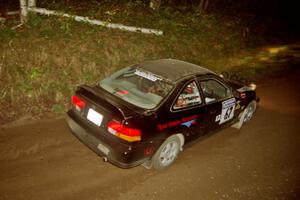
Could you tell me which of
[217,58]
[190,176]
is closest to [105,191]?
[190,176]

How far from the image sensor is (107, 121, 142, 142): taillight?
12.6 ft

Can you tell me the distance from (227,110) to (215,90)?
0.50 m

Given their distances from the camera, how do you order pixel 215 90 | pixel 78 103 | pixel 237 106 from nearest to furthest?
pixel 78 103 → pixel 215 90 → pixel 237 106

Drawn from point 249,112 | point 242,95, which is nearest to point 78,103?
point 242,95

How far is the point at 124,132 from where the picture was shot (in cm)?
386

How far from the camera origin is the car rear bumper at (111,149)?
393 centimetres

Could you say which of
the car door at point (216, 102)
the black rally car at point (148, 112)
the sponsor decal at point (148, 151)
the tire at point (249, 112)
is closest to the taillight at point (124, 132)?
the black rally car at point (148, 112)

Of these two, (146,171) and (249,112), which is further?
(249,112)

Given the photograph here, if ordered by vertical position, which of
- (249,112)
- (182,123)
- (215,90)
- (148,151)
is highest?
(215,90)

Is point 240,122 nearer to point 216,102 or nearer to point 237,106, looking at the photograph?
point 237,106

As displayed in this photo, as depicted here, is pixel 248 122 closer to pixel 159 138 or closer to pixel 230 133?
pixel 230 133

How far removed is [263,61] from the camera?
12039 millimetres

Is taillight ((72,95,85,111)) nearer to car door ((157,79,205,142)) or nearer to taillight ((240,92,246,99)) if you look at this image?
car door ((157,79,205,142))

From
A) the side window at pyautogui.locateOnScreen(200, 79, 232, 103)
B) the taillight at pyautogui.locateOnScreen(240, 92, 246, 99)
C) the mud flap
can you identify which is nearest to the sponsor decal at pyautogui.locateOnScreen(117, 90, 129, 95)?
the side window at pyautogui.locateOnScreen(200, 79, 232, 103)
